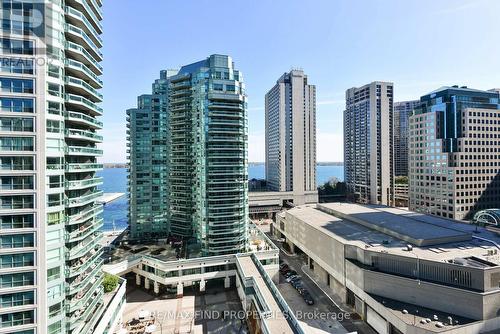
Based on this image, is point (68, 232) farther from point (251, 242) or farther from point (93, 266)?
point (251, 242)

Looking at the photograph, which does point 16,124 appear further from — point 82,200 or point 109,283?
point 109,283

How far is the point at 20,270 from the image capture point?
27.6 m

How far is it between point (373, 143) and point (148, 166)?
112 metres

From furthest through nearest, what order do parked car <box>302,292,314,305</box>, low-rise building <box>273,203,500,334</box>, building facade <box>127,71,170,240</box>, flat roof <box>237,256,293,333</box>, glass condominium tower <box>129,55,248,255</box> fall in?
building facade <box>127,71,170,240</box> < glass condominium tower <box>129,55,248,255</box> < parked car <box>302,292,314,305</box> < low-rise building <box>273,203,500,334</box> < flat roof <box>237,256,293,333</box>

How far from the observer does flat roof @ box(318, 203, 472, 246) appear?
54281mm

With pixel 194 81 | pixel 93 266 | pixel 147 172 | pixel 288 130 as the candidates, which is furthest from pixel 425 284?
pixel 288 130

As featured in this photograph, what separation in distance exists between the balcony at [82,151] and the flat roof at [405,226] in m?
60.4

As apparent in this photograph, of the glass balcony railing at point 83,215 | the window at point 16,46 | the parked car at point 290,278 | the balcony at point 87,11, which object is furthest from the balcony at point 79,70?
the parked car at point 290,278

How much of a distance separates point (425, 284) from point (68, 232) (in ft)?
175

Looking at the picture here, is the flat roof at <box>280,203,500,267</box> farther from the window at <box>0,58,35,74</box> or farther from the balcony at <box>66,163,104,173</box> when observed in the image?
the window at <box>0,58,35,74</box>

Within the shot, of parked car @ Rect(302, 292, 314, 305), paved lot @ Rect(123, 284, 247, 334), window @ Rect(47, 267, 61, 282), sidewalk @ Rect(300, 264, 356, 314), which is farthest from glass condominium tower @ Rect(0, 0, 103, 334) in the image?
sidewalk @ Rect(300, 264, 356, 314)

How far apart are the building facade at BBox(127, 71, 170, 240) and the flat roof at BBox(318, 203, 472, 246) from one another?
180ft

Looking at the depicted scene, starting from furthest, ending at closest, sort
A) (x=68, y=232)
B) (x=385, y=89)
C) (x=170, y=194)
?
(x=385, y=89) < (x=170, y=194) < (x=68, y=232)

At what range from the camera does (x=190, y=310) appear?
173ft
